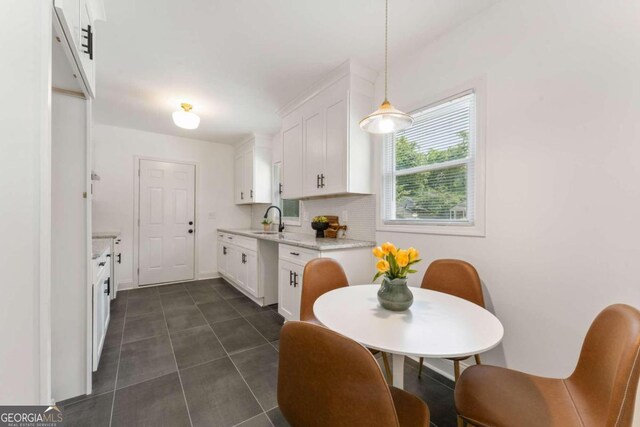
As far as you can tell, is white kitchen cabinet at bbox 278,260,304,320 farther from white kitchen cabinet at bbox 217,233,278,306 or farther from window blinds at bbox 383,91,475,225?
window blinds at bbox 383,91,475,225

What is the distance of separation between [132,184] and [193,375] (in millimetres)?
3572

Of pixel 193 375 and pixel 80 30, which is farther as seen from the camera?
pixel 193 375

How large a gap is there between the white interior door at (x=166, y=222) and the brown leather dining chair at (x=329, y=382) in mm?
4460

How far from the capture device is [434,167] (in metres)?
2.07

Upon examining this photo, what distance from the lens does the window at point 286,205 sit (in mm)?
4031

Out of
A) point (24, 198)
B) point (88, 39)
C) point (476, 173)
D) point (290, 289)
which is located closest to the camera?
point (24, 198)

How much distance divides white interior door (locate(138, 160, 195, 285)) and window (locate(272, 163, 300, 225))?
157 cm

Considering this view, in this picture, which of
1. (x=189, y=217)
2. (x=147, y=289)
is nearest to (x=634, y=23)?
(x=189, y=217)

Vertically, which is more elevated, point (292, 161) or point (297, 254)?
point (292, 161)

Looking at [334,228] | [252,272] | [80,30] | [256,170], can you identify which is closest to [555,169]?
[334,228]

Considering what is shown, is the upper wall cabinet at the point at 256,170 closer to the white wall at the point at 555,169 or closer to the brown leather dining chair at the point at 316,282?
the brown leather dining chair at the point at 316,282

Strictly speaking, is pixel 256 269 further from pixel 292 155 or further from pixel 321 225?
pixel 292 155

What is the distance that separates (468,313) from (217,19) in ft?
8.15

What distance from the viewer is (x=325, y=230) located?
10.00 ft
